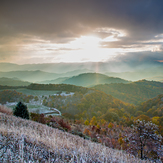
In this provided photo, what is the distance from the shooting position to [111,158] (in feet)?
10.3

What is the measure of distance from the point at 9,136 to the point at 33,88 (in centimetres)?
5287

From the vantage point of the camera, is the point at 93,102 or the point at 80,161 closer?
the point at 80,161

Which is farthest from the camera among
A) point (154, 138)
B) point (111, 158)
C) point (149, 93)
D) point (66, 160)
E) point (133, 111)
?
point (149, 93)

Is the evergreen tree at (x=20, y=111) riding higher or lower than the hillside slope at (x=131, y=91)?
higher

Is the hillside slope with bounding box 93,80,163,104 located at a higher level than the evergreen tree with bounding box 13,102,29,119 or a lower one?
lower

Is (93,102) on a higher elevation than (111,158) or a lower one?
lower

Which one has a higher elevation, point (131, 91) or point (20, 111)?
point (20, 111)

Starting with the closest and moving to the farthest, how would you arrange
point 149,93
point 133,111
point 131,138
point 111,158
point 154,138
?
point 111,158, point 154,138, point 131,138, point 133,111, point 149,93

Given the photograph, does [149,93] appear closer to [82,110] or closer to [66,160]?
[82,110]

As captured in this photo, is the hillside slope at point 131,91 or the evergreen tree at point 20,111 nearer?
the evergreen tree at point 20,111

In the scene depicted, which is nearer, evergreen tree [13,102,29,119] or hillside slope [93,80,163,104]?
evergreen tree [13,102,29,119]

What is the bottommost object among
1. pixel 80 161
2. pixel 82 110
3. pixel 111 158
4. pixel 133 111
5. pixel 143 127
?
pixel 133 111

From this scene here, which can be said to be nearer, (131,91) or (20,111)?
(20,111)

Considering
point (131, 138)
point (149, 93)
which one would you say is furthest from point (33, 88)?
point (149, 93)
